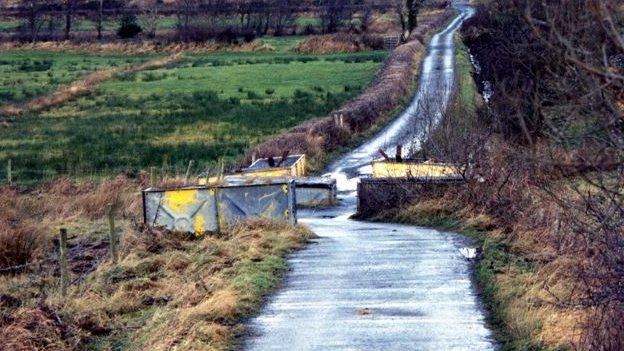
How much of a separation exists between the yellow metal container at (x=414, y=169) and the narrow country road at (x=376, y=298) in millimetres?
2888

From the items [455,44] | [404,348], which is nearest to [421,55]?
[455,44]

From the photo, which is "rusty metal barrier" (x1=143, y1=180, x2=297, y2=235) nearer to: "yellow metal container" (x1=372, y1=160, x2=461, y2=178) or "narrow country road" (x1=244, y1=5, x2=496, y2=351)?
"narrow country road" (x1=244, y1=5, x2=496, y2=351)

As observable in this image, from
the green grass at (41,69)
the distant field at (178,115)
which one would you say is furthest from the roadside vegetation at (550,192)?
the green grass at (41,69)

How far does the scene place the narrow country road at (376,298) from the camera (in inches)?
488

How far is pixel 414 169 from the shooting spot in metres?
28.6

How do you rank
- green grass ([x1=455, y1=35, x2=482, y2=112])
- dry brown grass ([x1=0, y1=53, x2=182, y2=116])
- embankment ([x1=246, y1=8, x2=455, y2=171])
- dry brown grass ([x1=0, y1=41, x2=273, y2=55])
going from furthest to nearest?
dry brown grass ([x1=0, y1=41, x2=273, y2=55]) < dry brown grass ([x1=0, y1=53, x2=182, y2=116]) < green grass ([x1=455, y1=35, x2=482, y2=112]) < embankment ([x1=246, y1=8, x2=455, y2=171])

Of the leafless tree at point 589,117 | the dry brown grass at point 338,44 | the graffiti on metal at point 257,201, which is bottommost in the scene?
the dry brown grass at point 338,44

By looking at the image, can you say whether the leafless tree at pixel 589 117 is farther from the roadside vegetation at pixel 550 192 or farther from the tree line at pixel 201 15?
the tree line at pixel 201 15

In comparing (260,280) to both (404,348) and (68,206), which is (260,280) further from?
(68,206)

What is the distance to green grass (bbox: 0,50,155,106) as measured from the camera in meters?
60.5

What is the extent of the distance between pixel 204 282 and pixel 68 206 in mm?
9932

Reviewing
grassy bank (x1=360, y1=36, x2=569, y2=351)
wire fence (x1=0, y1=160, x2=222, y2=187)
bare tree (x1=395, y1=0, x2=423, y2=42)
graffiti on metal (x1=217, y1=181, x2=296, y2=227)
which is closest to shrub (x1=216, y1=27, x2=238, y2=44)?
bare tree (x1=395, y1=0, x2=423, y2=42)

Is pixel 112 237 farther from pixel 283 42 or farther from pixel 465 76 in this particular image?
pixel 283 42

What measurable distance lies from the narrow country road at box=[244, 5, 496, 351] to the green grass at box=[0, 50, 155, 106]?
129ft
